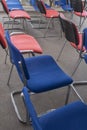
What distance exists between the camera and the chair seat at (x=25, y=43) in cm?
241

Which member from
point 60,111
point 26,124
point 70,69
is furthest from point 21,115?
point 70,69

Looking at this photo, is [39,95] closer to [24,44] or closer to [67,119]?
[24,44]

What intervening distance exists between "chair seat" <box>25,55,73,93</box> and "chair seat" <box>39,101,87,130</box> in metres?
0.36

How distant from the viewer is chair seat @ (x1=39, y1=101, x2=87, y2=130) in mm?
1287

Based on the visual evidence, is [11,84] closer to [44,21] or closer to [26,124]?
[26,124]

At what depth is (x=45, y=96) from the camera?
7.89 feet

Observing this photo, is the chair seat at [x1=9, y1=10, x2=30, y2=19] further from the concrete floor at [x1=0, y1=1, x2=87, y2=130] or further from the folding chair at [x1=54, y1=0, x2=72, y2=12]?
the folding chair at [x1=54, y1=0, x2=72, y2=12]

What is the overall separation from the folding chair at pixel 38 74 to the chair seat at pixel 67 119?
14.4 inches

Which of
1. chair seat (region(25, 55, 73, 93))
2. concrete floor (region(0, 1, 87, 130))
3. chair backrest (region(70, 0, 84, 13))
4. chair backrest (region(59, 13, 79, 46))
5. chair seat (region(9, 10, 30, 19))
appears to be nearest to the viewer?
chair seat (region(25, 55, 73, 93))

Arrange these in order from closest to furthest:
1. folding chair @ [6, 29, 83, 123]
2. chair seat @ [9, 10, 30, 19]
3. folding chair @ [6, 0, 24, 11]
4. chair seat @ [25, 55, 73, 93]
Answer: folding chair @ [6, 29, 83, 123] → chair seat @ [25, 55, 73, 93] → chair seat @ [9, 10, 30, 19] → folding chair @ [6, 0, 24, 11]

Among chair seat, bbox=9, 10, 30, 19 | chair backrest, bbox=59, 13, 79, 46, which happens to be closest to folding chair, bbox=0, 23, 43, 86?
chair backrest, bbox=59, 13, 79, 46

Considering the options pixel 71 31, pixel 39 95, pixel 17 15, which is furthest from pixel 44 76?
pixel 17 15

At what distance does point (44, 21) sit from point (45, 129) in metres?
4.38

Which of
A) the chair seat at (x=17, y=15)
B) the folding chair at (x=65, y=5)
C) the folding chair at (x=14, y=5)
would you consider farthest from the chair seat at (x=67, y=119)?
the folding chair at (x=65, y=5)
